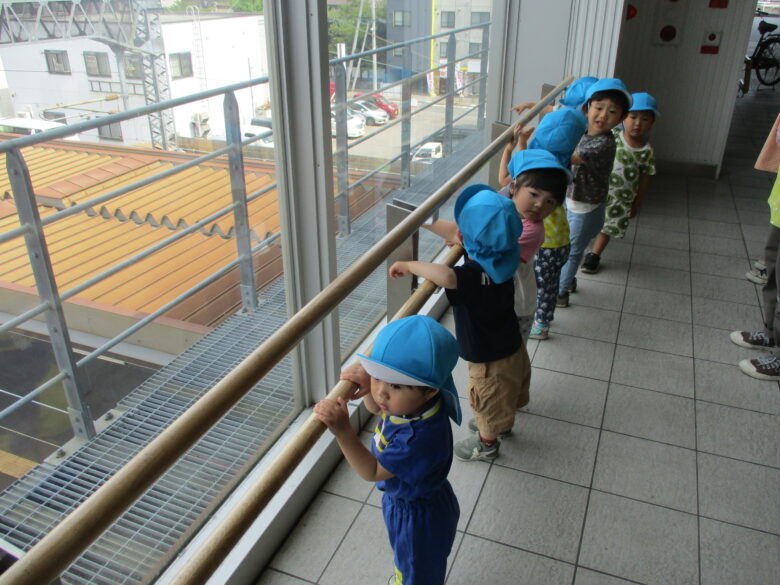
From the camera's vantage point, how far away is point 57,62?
1337 mm

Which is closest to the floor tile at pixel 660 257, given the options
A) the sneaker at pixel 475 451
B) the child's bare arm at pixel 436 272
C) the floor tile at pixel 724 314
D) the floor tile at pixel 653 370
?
the floor tile at pixel 724 314

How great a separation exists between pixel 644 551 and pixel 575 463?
0.37 metres

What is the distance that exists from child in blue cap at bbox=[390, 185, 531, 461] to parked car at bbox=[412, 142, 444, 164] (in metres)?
2.12

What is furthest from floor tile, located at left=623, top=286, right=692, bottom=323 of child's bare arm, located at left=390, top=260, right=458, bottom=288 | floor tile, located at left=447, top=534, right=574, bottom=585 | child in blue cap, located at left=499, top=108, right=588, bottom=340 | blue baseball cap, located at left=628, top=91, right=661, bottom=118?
child's bare arm, located at left=390, top=260, right=458, bottom=288

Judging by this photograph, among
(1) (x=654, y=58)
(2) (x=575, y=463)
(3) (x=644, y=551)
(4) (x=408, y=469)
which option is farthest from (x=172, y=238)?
(1) (x=654, y=58)

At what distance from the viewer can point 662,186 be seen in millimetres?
4793

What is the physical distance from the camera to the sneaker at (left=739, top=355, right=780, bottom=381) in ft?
7.89

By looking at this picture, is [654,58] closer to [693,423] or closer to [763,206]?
[763,206]

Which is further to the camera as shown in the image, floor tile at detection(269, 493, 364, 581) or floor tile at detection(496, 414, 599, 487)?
floor tile at detection(496, 414, 599, 487)

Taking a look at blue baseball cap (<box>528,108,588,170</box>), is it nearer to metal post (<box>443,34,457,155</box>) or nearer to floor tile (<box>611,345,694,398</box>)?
floor tile (<box>611,345,694,398</box>)

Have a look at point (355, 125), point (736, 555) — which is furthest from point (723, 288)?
point (355, 125)

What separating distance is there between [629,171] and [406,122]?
1233mm

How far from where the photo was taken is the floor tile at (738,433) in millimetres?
2029

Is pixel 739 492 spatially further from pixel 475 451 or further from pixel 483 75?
pixel 483 75
